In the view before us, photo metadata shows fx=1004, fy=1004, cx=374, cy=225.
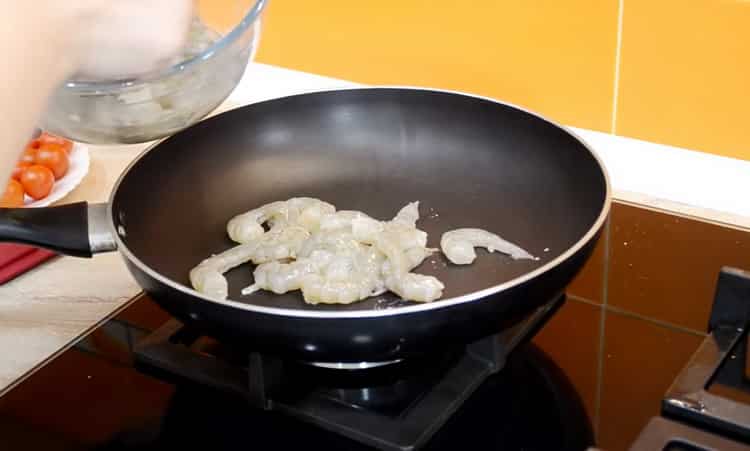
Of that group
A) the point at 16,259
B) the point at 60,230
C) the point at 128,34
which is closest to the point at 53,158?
the point at 16,259

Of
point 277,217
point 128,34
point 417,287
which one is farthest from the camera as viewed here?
point 277,217

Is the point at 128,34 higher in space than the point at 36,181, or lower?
Answer: higher

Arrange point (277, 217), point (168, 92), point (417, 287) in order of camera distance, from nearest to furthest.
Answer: point (168, 92) → point (417, 287) → point (277, 217)

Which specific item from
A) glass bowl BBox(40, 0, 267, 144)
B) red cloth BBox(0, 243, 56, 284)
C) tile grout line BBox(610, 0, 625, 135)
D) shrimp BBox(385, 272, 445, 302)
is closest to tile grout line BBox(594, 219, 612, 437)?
tile grout line BBox(610, 0, 625, 135)

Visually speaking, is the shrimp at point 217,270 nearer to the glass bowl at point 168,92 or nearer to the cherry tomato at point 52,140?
the glass bowl at point 168,92

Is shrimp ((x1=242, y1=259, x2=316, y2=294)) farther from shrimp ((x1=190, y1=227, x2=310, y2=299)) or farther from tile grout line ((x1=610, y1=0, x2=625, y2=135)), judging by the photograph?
tile grout line ((x1=610, y1=0, x2=625, y2=135))

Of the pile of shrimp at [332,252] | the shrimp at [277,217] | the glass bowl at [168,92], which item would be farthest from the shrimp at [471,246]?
the glass bowl at [168,92]

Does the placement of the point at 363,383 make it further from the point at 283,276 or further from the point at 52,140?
the point at 52,140

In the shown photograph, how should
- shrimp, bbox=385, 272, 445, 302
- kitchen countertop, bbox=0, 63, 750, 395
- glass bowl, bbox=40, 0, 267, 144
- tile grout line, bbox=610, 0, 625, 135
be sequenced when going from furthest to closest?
tile grout line, bbox=610, 0, 625, 135 → kitchen countertop, bbox=0, 63, 750, 395 → shrimp, bbox=385, 272, 445, 302 → glass bowl, bbox=40, 0, 267, 144

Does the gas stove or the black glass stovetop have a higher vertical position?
the gas stove
